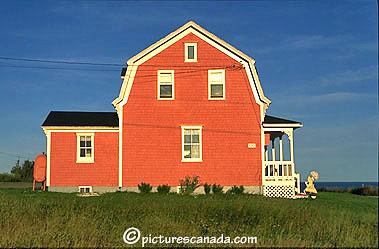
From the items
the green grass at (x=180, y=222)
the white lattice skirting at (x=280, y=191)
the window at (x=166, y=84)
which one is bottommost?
the green grass at (x=180, y=222)

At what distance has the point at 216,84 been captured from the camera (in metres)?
24.1

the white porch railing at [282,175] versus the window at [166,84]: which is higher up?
the window at [166,84]

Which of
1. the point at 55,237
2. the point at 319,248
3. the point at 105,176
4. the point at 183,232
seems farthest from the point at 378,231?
the point at 105,176

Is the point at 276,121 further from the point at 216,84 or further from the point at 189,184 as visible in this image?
the point at 189,184

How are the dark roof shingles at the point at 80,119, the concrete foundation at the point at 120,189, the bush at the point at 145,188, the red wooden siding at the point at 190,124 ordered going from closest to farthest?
the bush at the point at 145,188
the concrete foundation at the point at 120,189
the red wooden siding at the point at 190,124
the dark roof shingles at the point at 80,119

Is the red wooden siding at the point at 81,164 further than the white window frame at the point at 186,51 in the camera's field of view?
No

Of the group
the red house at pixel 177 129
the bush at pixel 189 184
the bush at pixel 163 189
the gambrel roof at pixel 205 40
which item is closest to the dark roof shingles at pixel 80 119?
the red house at pixel 177 129

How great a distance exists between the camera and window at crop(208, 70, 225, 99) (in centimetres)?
2403

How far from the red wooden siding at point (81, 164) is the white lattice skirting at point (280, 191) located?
6.87 meters

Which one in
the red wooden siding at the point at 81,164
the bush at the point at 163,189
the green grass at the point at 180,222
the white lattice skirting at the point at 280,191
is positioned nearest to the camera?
the green grass at the point at 180,222

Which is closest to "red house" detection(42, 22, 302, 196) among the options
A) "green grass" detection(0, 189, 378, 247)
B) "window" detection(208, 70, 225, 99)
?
"window" detection(208, 70, 225, 99)

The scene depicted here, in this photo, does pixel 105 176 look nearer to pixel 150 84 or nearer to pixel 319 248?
pixel 150 84

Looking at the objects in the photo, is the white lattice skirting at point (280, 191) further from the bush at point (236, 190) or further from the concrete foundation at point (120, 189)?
the bush at point (236, 190)

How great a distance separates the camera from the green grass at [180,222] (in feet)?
35.7
